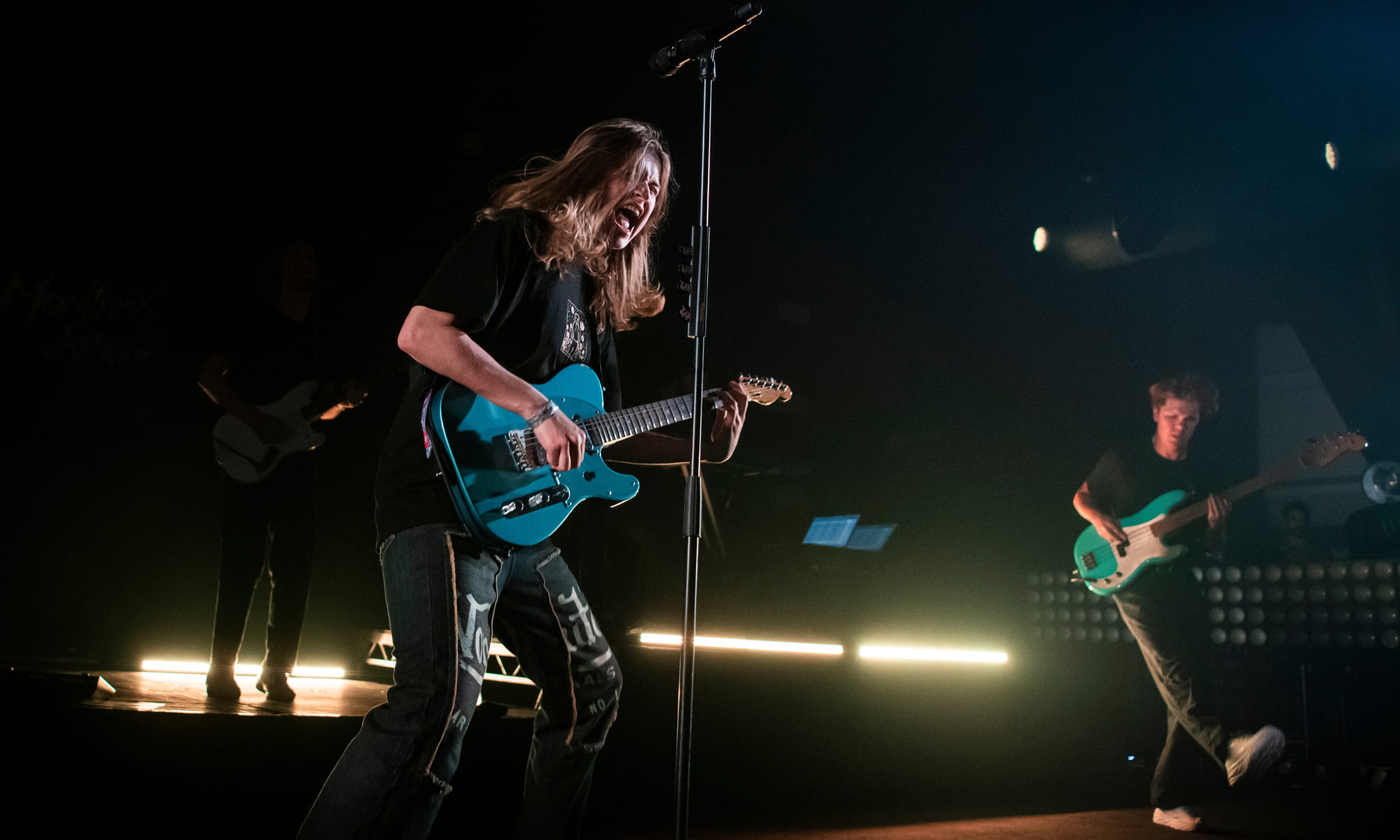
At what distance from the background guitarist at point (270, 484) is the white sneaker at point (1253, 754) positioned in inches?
152

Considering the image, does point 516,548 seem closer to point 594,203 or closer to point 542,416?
point 542,416

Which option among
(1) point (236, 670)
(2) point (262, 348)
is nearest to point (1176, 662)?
(2) point (262, 348)

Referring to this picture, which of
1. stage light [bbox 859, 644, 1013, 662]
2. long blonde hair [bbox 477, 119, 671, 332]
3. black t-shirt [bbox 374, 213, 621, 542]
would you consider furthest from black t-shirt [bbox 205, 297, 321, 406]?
stage light [bbox 859, 644, 1013, 662]

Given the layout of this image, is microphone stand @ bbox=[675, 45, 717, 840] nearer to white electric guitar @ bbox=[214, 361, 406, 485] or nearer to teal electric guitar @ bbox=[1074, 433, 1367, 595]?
white electric guitar @ bbox=[214, 361, 406, 485]

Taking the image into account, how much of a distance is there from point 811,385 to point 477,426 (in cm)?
425

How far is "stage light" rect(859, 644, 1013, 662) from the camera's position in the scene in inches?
161

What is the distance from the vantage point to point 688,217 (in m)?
5.20

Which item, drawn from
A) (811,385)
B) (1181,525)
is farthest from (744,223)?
(1181,525)

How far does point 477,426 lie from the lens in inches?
71.8

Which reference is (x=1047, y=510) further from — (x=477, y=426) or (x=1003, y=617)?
(x=477, y=426)

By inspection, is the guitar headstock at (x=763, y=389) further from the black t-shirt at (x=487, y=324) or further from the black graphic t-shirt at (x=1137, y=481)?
the black graphic t-shirt at (x=1137, y=481)

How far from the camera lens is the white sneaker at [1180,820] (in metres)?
3.58

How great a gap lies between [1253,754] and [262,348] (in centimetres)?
453

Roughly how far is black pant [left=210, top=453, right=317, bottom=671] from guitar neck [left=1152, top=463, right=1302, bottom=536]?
3.77m
